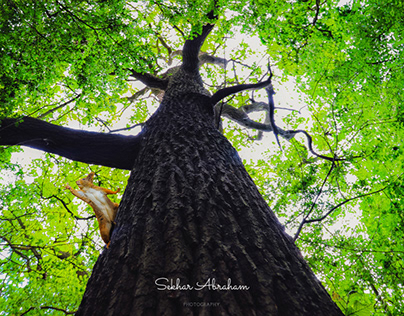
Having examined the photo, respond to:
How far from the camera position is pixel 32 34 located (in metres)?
2.55

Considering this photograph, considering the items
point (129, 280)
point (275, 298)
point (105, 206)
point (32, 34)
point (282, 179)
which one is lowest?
point (275, 298)

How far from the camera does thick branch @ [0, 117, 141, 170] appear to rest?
107 inches

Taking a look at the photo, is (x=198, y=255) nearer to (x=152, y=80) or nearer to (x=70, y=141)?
(x=70, y=141)

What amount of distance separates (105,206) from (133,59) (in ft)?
7.79

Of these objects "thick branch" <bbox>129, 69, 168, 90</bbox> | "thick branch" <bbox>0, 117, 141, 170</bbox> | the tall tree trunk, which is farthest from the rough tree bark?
"thick branch" <bbox>129, 69, 168, 90</bbox>

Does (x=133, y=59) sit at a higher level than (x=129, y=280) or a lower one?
higher

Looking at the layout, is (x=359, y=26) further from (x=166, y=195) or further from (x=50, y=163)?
(x=50, y=163)

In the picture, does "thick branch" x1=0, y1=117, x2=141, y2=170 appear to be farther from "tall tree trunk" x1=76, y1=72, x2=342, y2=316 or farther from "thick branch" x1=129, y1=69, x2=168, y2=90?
"thick branch" x1=129, y1=69, x2=168, y2=90

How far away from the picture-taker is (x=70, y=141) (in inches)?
→ 107

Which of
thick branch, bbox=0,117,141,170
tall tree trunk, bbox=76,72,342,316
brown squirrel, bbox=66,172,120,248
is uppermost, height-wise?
thick branch, bbox=0,117,141,170

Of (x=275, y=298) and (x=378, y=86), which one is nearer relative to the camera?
(x=275, y=298)

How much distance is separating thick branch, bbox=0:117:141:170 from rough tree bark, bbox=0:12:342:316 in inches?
36.9

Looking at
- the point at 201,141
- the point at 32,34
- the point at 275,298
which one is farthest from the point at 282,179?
the point at 32,34

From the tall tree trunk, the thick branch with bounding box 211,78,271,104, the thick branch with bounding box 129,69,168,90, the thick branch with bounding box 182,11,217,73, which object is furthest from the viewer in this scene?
the thick branch with bounding box 129,69,168,90
